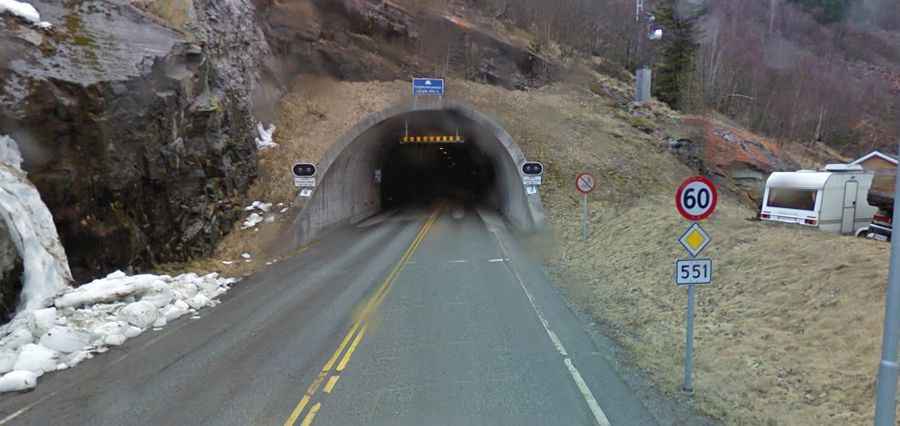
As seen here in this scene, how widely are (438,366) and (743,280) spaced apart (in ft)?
21.4

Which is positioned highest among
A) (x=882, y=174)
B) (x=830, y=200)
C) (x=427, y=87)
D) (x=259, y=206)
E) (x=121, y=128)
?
(x=427, y=87)

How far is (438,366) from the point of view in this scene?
25.5 feet

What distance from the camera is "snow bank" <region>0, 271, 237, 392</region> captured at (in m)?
7.88

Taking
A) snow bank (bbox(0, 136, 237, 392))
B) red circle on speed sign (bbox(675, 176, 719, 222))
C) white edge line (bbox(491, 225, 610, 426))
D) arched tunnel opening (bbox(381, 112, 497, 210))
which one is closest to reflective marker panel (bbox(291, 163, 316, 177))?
snow bank (bbox(0, 136, 237, 392))

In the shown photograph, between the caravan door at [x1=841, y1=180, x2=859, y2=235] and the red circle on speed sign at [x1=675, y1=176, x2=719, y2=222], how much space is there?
14845 millimetres

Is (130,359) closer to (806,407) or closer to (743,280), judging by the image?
(806,407)

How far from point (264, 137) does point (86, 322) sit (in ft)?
57.3

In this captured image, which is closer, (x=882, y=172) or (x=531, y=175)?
(x=531, y=175)

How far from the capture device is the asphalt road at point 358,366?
6.32m

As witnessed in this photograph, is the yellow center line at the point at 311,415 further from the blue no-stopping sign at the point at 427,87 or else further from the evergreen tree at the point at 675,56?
the evergreen tree at the point at 675,56

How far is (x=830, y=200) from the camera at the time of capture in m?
17.5

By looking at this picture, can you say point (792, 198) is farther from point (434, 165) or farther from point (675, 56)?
point (434, 165)

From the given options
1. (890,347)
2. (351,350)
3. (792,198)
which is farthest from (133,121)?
(792,198)

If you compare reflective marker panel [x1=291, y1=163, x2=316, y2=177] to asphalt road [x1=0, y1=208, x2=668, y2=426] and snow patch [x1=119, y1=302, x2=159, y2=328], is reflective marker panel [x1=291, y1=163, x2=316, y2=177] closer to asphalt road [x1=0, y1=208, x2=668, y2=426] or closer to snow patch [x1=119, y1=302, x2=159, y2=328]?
asphalt road [x1=0, y1=208, x2=668, y2=426]
